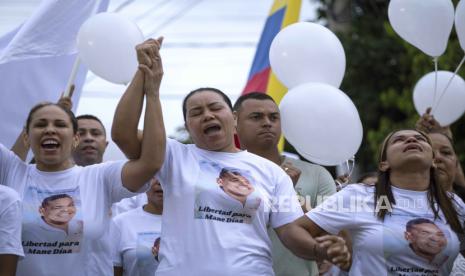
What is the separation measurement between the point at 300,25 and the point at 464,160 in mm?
10394

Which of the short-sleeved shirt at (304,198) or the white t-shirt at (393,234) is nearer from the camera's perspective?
the white t-shirt at (393,234)

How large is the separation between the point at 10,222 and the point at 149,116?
3.07 ft

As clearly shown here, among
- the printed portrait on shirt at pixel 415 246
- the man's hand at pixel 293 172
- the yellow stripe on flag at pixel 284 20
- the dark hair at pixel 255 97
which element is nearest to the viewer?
the printed portrait on shirt at pixel 415 246

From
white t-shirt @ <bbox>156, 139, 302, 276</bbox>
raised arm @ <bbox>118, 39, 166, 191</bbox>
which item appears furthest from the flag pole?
raised arm @ <bbox>118, 39, 166, 191</bbox>

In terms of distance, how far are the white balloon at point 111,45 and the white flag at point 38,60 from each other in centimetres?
57

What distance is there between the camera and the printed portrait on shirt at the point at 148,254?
213 inches

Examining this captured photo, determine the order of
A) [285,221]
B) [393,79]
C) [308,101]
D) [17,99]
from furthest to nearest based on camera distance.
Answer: [393,79]
[17,99]
[308,101]
[285,221]

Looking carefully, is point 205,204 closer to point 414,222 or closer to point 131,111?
point 131,111

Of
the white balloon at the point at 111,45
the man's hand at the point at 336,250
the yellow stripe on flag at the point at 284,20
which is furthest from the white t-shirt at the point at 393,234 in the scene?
the yellow stripe on flag at the point at 284,20

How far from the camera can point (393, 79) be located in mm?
19797

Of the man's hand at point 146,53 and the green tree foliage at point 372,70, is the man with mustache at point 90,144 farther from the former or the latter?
the green tree foliage at point 372,70

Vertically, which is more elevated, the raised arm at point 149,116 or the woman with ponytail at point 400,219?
the raised arm at point 149,116

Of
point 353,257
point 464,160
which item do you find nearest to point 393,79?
point 464,160

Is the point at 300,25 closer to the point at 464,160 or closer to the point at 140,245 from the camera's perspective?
the point at 140,245
